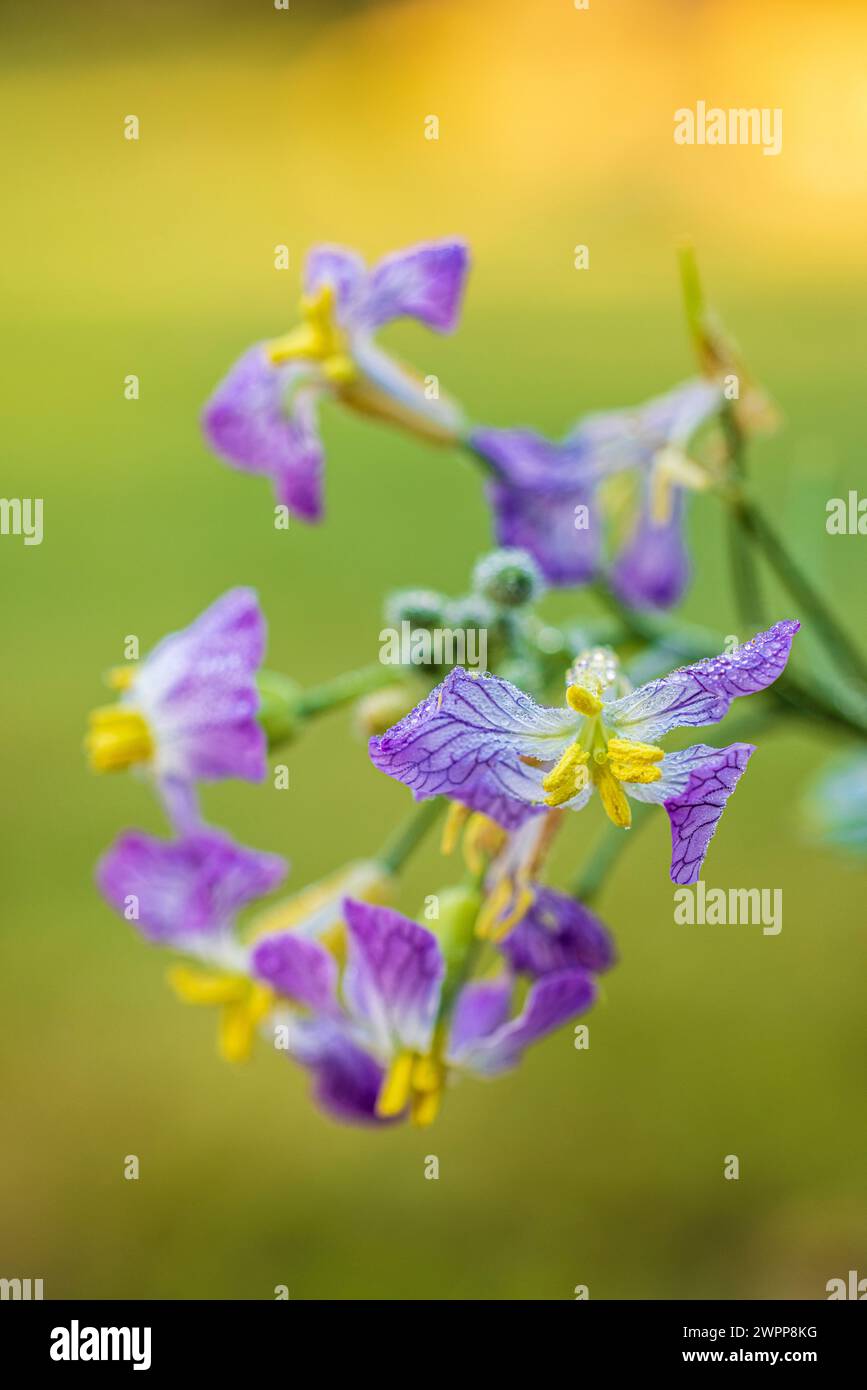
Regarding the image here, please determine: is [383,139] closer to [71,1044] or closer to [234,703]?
[71,1044]

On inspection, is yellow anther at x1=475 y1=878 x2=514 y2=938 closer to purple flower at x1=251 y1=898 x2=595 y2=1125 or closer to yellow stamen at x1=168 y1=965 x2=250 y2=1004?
purple flower at x1=251 y1=898 x2=595 y2=1125

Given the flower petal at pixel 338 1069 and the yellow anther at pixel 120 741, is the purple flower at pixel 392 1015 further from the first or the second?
the yellow anther at pixel 120 741

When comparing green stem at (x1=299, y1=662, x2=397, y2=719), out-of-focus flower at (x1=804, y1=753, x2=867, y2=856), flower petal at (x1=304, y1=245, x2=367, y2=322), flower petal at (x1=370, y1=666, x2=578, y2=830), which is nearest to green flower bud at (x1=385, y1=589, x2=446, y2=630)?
green stem at (x1=299, y1=662, x2=397, y2=719)

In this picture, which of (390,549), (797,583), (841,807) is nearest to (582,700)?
(797,583)

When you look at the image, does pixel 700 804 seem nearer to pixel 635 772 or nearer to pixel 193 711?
pixel 635 772

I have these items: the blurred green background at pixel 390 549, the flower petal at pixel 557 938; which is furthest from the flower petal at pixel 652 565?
the flower petal at pixel 557 938
